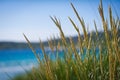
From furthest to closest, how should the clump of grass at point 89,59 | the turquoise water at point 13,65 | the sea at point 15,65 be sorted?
the turquoise water at point 13,65, the sea at point 15,65, the clump of grass at point 89,59

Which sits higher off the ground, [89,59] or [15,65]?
[15,65]

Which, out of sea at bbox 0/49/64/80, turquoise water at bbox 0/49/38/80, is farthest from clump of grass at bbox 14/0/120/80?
turquoise water at bbox 0/49/38/80

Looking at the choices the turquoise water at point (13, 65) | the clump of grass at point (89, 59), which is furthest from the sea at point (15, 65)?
the clump of grass at point (89, 59)

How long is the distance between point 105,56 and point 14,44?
188 ft

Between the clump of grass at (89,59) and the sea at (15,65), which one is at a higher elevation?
the sea at (15,65)

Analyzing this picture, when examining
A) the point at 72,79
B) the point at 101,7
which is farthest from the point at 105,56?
the point at 101,7

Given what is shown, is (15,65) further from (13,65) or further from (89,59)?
(89,59)

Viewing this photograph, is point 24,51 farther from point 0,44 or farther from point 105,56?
point 105,56

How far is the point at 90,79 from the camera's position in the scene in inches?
67.7

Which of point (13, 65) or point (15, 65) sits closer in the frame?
point (15, 65)

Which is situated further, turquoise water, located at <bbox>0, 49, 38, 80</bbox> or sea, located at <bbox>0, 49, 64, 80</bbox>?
turquoise water, located at <bbox>0, 49, 38, 80</bbox>

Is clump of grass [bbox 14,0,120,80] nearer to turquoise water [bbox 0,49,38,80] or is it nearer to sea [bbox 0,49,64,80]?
sea [bbox 0,49,64,80]

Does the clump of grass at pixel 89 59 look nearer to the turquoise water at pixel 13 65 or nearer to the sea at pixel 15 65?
the sea at pixel 15 65

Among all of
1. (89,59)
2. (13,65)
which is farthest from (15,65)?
(89,59)
